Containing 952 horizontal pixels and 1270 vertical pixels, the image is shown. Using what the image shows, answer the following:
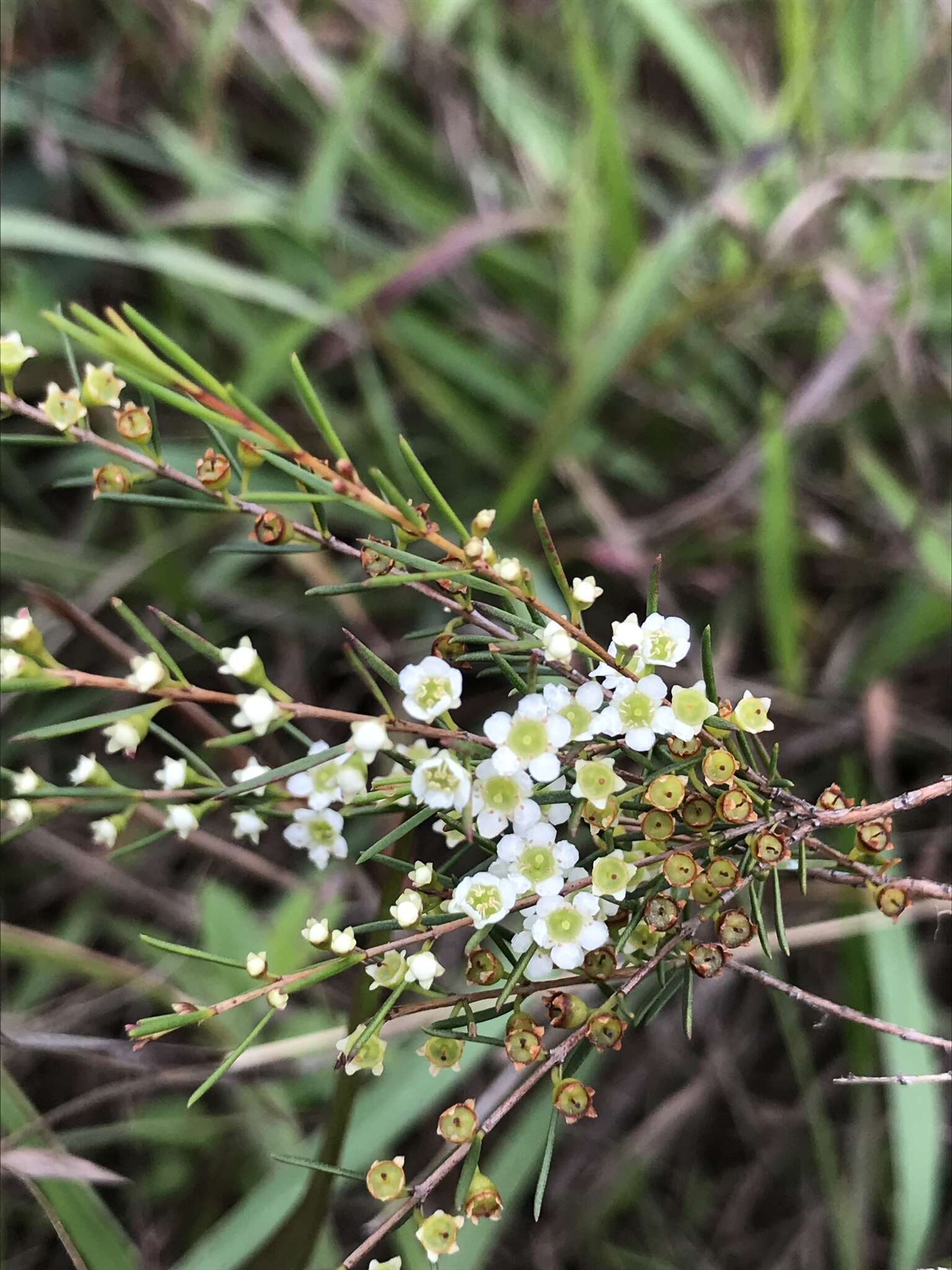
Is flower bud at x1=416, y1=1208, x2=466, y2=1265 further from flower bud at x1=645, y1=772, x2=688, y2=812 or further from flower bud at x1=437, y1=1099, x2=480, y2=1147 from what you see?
flower bud at x1=645, y1=772, x2=688, y2=812

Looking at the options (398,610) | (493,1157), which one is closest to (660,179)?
(398,610)

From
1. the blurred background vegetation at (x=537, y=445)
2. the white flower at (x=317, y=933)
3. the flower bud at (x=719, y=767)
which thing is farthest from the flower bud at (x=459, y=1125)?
the blurred background vegetation at (x=537, y=445)

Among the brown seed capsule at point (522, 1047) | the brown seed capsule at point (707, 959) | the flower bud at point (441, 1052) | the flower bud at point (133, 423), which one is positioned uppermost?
the flower bud at point (133, 423)

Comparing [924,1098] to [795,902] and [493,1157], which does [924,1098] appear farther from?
[493,1157]

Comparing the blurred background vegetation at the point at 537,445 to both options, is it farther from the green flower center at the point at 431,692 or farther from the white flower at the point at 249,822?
the green flower center at the point at 431,692

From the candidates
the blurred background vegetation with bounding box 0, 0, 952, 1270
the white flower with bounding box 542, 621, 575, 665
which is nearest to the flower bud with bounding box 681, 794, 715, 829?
the white flower with bounding box 542, 621, 575, 665

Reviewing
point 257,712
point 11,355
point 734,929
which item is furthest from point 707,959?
point 11,355
